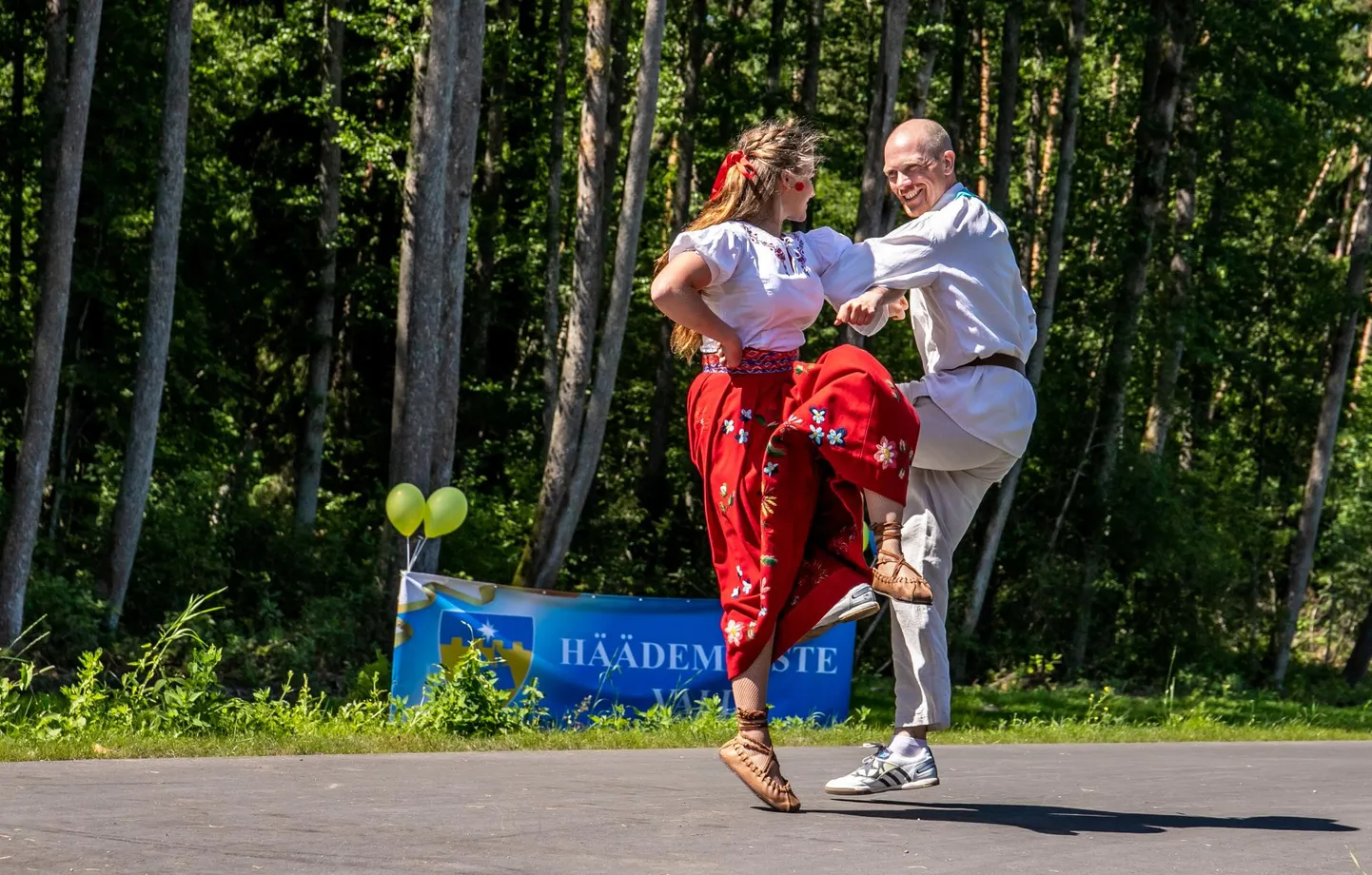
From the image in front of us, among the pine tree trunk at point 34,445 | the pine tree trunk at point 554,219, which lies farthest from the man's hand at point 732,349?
the pine tree trunk at point 554,219

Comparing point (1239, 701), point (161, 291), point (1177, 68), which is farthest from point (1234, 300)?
point (161, 291)

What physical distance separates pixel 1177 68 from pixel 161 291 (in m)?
15.6

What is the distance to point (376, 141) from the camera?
24094 mm

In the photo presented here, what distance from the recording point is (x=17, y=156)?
75.9 feet

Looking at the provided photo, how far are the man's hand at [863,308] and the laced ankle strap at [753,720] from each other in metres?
1.26

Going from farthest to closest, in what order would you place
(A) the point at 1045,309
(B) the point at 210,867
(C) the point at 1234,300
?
(C) the point at 1234,300, (A) the point at 1045,309, (B) the point at 210,867

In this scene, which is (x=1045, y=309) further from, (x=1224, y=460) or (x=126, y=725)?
(x=126, y=725)

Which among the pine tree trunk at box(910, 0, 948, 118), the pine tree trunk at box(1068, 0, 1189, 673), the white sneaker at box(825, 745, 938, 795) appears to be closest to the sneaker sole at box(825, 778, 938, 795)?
the white sneaker at box(825, 745, 938, 795)

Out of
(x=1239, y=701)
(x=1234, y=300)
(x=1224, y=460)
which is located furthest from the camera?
(x=1224, y=460)

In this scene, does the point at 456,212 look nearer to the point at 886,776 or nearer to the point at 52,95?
the point at 52,95

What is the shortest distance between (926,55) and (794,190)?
18.5 meters

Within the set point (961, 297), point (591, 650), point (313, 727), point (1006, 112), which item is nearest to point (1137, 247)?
point (1006, 112)

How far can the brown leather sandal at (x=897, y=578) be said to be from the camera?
5.45 meters

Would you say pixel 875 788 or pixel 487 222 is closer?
pixel 875 788
